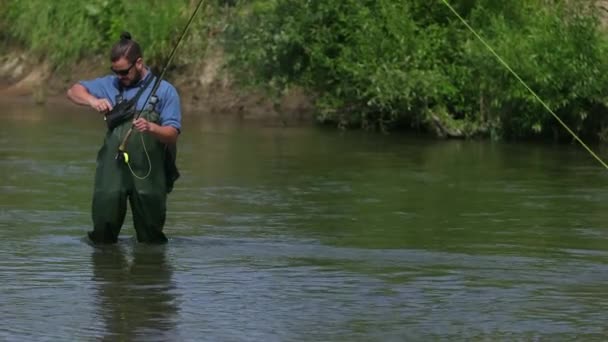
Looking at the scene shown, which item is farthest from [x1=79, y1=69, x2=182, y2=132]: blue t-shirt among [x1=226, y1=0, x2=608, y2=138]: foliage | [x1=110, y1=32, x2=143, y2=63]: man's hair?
[x1=226, y1=0, x2=608, y2=138]: foliage

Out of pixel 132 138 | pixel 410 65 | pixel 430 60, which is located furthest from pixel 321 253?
pixel 430 60

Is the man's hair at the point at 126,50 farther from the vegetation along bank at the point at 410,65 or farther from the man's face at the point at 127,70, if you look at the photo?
the vegetation along bank at the point at 410,65

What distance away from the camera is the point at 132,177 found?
10.8 m

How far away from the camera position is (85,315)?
29.9 ft

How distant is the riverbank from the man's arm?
15.4 metres

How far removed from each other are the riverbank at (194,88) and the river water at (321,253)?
26.0ft

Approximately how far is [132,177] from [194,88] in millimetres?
19227

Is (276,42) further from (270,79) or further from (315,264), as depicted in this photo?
(315,264)

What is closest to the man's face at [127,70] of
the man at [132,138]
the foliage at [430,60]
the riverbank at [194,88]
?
the man at [132,138]

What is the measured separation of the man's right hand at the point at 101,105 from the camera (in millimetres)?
10648

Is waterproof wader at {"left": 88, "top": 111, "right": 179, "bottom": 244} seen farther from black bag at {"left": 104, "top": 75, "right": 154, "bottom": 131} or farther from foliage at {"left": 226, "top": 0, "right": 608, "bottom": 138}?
foliage at {"left": 226, "top": 0, "right": 608, "bottom": 138}

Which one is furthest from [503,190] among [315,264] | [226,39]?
[226,39]

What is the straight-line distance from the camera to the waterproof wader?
425 inches

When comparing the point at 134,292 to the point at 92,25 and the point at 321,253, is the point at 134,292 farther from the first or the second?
the point at 92,25
